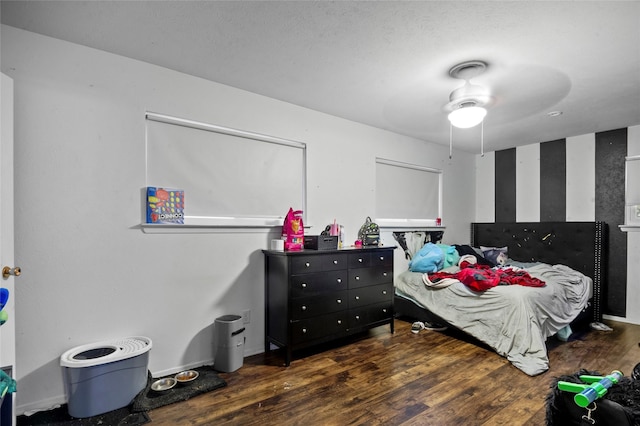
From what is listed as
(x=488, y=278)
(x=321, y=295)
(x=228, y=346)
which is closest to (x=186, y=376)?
(x=228, y=346)

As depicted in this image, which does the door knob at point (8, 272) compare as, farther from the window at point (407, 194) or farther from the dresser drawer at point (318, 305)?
the window at point (407, 194)

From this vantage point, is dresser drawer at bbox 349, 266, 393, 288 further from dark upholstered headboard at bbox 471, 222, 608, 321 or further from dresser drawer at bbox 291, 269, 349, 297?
dark upholstered headboard at bbox 471, 222, 608, 321

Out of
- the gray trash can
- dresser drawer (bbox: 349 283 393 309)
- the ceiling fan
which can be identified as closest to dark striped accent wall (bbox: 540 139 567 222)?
the ceiling fan

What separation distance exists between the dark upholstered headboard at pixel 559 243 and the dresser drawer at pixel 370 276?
2442 mm

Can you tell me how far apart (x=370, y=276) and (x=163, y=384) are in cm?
197

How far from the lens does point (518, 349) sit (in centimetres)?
272

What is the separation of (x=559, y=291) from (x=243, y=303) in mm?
3000

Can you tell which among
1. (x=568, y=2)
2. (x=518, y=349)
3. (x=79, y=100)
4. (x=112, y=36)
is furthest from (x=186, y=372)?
(x=568, y=2)

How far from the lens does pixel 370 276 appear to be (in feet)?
10.7

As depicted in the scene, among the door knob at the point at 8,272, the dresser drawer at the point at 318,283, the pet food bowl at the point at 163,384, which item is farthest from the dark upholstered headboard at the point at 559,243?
the door knob at the point at 8,272

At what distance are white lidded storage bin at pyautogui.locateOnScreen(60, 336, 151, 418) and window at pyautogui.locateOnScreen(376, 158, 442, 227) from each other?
288 centimetres

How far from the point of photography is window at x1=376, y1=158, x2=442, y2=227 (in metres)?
4.13

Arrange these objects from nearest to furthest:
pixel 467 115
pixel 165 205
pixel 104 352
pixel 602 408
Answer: pixel 602 408 → pixel 104 352 → pixel 165 205 → pixel 467 115

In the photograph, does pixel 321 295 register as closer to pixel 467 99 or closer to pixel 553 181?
pixel 467 99
